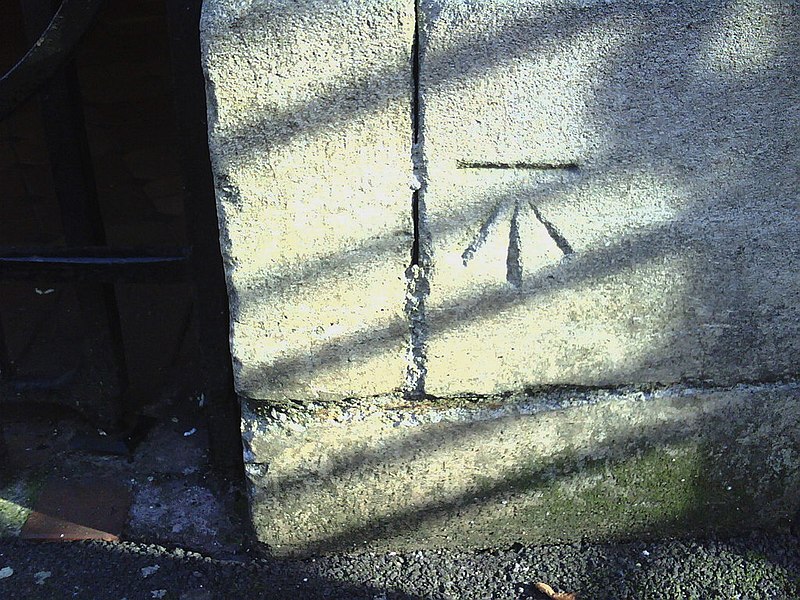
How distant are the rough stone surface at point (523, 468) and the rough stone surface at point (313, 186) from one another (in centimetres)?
12

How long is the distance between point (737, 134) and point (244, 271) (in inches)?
35.4

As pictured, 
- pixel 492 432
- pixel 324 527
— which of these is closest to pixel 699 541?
pixel 492 432

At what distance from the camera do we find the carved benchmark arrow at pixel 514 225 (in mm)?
1377

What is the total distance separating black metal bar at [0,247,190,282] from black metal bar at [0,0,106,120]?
0.30 metres

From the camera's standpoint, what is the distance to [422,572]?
1.68 m

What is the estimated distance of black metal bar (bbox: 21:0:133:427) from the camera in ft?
5.21

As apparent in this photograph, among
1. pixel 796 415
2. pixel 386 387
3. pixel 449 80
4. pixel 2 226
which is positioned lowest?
pixel 2 226

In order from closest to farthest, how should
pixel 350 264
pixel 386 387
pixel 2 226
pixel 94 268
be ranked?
pixel 350 264 → pixel 386 387 → pixel 94 268 → pixel 2 226

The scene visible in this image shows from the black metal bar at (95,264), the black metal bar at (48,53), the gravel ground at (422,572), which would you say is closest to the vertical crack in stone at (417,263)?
the gravel ground at (422,572)

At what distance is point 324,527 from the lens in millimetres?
1696

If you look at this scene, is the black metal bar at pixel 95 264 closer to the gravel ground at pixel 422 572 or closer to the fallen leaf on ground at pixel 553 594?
the gravel ground at pixel 422 572

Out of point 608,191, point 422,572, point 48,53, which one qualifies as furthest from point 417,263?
point 48,53

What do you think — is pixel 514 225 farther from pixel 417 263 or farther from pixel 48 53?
pixel 48 53

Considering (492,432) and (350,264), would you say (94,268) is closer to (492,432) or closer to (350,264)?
(350,264)
